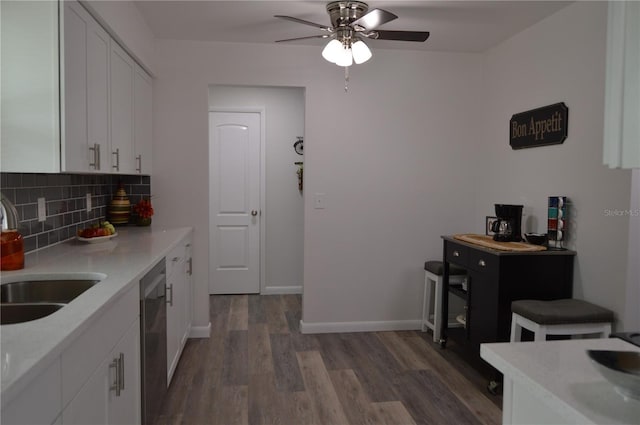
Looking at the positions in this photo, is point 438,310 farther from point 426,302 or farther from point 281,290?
point 281,290

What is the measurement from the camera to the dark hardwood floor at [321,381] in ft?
9.04

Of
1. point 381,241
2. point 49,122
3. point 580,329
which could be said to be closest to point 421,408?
point 580,329

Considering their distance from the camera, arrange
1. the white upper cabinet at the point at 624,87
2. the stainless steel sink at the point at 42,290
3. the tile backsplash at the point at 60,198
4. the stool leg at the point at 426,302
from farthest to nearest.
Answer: the stool leg at the point at 426,302
the tile backsplash at the point at 60,198
the stainless steel sink at the point at 42,290
the white upper cabinet at the point at 624,87

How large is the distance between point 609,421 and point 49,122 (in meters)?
2.20

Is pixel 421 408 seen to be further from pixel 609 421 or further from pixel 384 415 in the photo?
pixel 609 421

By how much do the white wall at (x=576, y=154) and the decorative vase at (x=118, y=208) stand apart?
304 cm

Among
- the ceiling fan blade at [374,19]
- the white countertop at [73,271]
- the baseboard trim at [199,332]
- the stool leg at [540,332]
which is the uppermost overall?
the ceiling fan blade at [374,19]

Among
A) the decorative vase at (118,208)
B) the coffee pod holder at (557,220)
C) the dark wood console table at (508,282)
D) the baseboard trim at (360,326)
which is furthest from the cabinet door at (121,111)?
the coffee pod holder at (557,220)

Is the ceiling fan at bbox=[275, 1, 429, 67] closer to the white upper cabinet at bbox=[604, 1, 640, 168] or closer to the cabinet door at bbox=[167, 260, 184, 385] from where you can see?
Answer: the cabinet door at bbox=[167, 260, 184, 385]

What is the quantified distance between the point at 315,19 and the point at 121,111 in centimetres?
Result: 147

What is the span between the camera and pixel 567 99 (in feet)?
10.2

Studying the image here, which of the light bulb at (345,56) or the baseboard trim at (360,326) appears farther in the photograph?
the baseboard trim at (360,326)

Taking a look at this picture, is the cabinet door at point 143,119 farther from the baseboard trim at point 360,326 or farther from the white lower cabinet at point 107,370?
the baseboard trim at point 360,326

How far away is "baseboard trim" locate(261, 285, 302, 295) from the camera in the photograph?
18.4 feet
